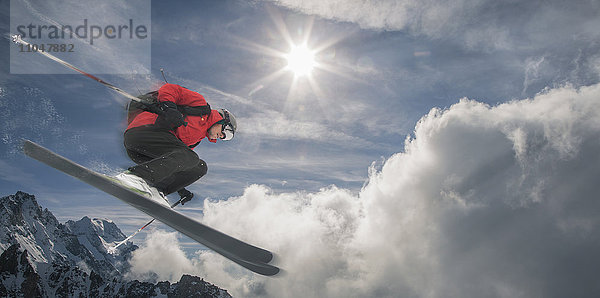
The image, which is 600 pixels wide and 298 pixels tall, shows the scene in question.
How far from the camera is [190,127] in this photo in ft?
20.8

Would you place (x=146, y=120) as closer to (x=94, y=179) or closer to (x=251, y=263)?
(x=94, y=179)

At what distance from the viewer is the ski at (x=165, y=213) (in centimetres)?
469

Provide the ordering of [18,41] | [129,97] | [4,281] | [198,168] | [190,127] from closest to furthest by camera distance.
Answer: [18,41], [129,97], [190,127], [198,168], [4,281]

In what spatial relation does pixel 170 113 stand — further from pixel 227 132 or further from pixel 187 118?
pixel 227 132

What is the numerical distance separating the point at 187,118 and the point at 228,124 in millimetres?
966

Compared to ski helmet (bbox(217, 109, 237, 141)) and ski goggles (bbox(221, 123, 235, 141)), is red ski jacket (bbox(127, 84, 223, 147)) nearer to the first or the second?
ski helmet (bbox(217, 109, 237, 141))

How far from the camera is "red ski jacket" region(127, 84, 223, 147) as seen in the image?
5.71 metres

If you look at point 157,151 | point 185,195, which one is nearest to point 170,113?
point 157,151

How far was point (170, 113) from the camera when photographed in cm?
555

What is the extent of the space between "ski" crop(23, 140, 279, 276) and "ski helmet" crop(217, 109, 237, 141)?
2.51 meters

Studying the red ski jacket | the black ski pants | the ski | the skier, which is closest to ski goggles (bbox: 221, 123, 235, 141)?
the red ski jacket

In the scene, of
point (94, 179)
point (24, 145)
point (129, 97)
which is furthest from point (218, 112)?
point (24, 145)

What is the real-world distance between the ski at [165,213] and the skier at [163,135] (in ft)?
1.35

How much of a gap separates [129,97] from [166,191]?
204cm
